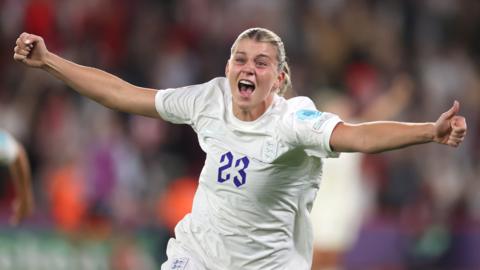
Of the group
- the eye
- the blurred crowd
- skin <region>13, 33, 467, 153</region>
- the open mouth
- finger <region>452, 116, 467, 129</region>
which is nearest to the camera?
finger <region>452, 116, 467, 129</region>

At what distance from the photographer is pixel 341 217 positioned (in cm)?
1100

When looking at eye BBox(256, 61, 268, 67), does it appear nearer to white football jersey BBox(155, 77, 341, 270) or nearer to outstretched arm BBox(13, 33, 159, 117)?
white football jersey BBox(155, 77, 341, 270)

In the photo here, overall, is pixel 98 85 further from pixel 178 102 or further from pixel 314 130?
pixel 314 130

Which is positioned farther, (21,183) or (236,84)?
(21,183)

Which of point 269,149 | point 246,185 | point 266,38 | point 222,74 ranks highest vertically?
point 222,74

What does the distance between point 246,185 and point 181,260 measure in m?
0.57

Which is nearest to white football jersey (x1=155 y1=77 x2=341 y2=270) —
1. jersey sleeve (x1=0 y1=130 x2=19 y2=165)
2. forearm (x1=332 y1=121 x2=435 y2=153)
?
forearm (x1=332 y1=121 x2=435 y2=153)

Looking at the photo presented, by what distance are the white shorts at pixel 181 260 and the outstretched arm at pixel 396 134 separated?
1.11 meters

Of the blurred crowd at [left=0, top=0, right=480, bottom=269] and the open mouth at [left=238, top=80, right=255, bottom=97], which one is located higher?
the blurred crowd at [left=0, top=0, right=480, bottom=269]

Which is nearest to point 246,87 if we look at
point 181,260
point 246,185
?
point 246,185

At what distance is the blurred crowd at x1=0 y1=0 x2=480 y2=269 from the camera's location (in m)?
11.4

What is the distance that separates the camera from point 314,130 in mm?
5617

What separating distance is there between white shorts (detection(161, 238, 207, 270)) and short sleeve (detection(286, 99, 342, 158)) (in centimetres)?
91

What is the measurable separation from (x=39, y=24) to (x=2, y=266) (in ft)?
11.3
